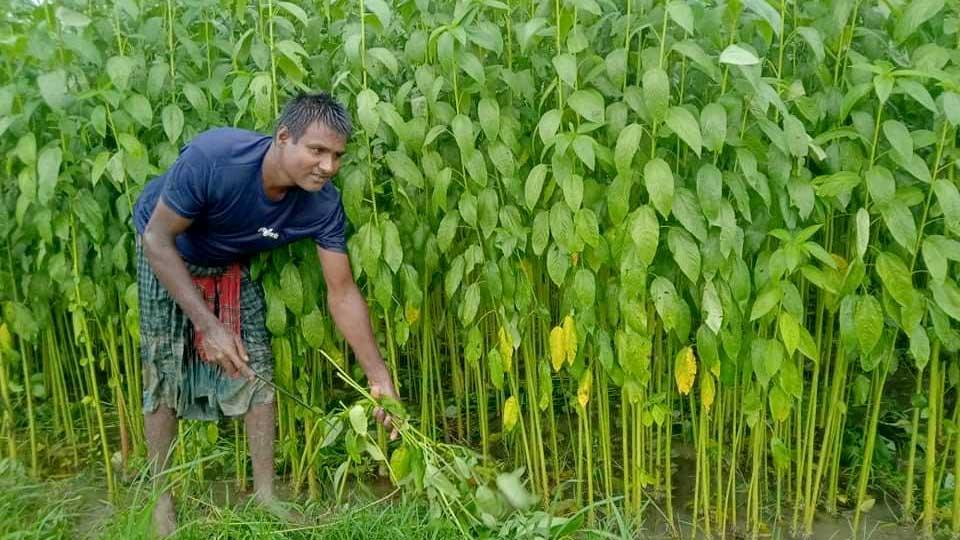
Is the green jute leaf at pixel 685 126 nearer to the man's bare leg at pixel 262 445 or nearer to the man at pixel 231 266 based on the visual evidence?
the man at pixel 231 266

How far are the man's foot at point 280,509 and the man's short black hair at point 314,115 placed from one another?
1.19m

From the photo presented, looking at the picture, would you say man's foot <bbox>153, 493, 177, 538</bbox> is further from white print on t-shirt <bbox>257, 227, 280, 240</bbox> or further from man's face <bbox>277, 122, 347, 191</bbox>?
man's face <bbox>277, 122, 347, 191</bbox>

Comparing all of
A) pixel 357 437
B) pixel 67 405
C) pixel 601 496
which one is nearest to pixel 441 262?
pixel 357 437

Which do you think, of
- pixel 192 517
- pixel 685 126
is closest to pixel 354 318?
pixel 192 517

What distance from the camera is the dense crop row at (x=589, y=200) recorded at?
8.09ft

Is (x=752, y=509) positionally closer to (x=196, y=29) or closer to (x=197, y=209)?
(x=197, y=209)

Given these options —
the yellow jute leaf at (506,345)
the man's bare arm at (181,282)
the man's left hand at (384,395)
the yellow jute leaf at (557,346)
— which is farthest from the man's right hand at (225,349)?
the yellow jute leaf at (557,346)

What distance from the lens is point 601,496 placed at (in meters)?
3.22

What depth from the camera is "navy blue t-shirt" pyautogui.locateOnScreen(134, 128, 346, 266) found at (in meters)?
2.63

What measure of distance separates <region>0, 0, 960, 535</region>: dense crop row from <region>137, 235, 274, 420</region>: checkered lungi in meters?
0.09

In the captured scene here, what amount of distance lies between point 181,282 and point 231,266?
29 centimetres

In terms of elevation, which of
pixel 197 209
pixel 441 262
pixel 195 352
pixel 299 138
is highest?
pixel 299 138

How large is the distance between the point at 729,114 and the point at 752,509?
129cm

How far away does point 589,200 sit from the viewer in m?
2.62
